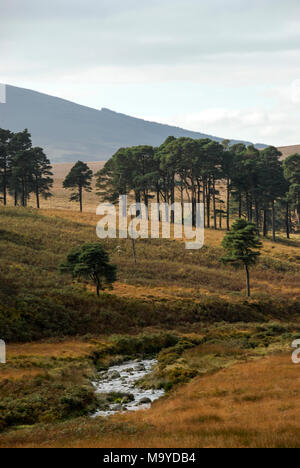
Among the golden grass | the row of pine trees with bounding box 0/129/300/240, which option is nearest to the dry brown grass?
the golden grass

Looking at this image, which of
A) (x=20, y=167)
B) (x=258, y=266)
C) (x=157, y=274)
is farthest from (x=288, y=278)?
(x=20, y=167)

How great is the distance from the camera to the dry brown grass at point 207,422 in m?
13.9

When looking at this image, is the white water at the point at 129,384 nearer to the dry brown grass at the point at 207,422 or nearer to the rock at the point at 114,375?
the rock at the point at 114,375

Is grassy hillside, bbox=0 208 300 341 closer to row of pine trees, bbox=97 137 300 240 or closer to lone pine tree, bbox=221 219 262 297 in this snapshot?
lone pine tree, bbox=221 219 262 297

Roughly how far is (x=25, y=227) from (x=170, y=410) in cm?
5663

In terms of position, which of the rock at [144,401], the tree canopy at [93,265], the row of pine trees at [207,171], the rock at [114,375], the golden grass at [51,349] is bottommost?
the rock at [114,375]

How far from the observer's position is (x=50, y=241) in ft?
219
